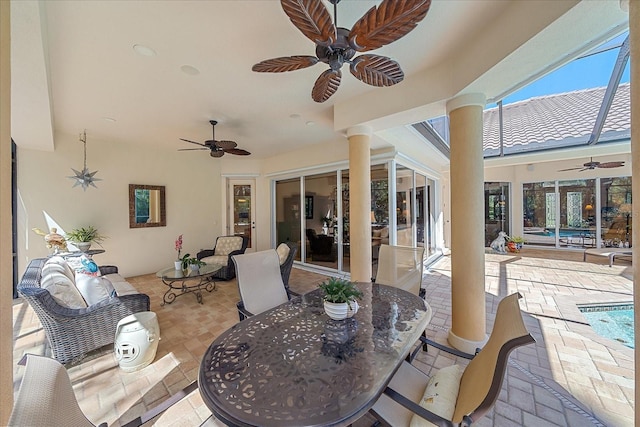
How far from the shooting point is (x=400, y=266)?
10.1 feet

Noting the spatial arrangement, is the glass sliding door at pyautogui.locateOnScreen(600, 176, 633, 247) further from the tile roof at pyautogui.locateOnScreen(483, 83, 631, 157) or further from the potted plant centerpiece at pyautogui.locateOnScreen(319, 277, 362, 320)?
the potted plant centerpiece at pyautogui.locateOnScreen(319, 277, 362, 320)

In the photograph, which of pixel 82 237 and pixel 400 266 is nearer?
pixel 400 266

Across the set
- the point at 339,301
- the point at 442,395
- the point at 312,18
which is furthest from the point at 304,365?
the point at 312,18

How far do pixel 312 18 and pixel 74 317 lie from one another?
317 cm

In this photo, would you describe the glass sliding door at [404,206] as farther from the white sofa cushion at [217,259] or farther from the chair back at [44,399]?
the chair back at [44,399]

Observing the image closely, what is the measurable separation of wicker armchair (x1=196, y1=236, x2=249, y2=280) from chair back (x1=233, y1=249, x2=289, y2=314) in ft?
8.86

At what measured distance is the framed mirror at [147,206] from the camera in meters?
5.34

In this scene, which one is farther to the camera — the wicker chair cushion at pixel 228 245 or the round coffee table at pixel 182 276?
the wicker chair cushion at pixel 228 245

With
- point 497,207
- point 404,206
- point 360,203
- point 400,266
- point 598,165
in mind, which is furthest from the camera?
point 497,207

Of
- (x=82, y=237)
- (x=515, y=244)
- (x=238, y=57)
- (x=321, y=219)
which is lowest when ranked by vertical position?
(x=515, y=244)

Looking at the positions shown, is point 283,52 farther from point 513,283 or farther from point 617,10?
point 513,283

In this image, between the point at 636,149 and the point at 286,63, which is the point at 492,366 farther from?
the point at 286,63

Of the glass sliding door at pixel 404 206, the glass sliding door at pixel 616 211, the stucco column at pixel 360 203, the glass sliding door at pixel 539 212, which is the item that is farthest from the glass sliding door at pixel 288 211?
the glass sliding door at pixel 616 211

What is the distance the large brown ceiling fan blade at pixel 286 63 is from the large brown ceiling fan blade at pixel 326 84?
182 millimetres
